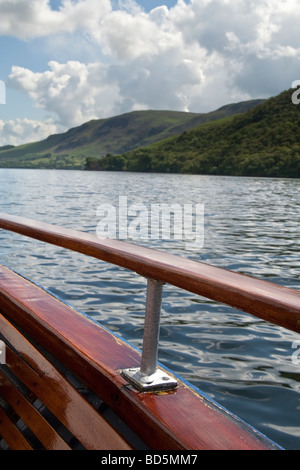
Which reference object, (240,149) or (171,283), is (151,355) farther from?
(240,149)

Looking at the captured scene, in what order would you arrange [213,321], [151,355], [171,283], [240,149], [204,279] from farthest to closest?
[240,149] → [213,321] → [151,355] → [171,283] → [204,279]

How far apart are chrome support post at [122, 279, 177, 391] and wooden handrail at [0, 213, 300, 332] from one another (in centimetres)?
12

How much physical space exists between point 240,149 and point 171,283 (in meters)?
113

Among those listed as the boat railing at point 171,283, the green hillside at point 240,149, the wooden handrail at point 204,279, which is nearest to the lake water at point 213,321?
the boat railing at point 171,283

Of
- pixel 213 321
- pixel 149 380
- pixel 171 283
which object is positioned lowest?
pixel 213 321

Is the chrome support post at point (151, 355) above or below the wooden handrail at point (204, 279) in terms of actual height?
below

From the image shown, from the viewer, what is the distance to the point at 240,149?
364 feet

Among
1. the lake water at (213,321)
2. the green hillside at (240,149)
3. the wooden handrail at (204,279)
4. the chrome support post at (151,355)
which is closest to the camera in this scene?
the wooden handrail at (204,279)

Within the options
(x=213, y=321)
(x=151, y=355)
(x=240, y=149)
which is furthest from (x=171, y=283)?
(x=240, y=149)

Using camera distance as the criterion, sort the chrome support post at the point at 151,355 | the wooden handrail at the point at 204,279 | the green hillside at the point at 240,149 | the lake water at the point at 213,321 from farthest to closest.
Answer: the green hillside at the point at 240,149 → the lake water at the point at 213,321 → the chrome support post at the point at 151,355 → the wooden handrail at the point at 204,279

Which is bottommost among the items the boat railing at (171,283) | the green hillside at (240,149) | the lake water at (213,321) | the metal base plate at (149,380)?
the lake water at (213,321)

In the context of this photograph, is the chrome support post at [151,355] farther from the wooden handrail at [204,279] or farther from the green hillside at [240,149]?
the green hillside at [240,149]

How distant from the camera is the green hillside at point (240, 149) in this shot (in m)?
94.2
